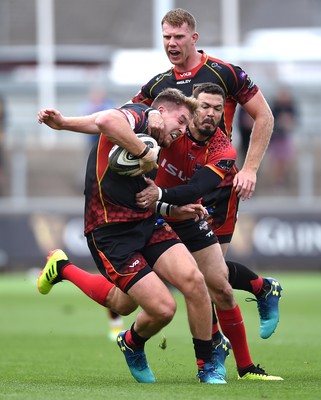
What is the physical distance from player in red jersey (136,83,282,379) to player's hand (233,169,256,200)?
0.13 m

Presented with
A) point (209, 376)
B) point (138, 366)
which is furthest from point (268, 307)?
point (138, 366)

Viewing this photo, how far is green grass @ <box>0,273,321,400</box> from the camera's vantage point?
838 cm

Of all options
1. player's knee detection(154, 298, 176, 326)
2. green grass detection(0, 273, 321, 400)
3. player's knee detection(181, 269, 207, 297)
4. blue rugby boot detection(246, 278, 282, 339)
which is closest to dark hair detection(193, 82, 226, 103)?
player's knee detection(181, 269, 207, 297)

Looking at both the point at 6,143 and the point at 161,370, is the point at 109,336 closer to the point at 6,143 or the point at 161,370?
the point at 161,370

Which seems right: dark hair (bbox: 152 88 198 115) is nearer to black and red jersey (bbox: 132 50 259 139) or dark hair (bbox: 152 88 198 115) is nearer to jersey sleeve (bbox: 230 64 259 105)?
black and red jersey (bbox: 132 50 259 139)

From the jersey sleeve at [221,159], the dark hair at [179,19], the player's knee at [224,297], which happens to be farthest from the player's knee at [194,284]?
the dark hair at [179,19]

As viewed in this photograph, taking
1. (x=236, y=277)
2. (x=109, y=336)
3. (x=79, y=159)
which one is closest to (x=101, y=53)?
(x=79, y=159)

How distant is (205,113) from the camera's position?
9422 millimetres

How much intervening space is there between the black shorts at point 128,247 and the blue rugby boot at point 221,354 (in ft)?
3.75

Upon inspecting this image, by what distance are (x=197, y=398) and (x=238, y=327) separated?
6.64 ft

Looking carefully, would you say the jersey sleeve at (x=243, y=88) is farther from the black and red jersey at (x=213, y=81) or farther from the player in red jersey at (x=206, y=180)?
the player in red jersey at (x=206, y=180)

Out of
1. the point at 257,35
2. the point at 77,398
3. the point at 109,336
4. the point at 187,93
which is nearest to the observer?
the point at 77,398

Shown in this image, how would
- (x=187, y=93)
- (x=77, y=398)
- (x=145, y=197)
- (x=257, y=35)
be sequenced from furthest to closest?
(x=257, y=35), (x=187, y=93), (x=145, y=197), (x=77, y=398)

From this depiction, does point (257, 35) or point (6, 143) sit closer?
point (6, 143)
